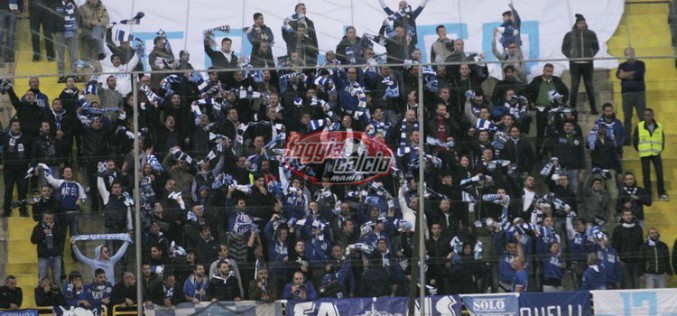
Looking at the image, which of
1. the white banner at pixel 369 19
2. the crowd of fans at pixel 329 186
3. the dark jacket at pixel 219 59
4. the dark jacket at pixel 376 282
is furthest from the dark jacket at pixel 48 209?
the dark jacket at pixel 376 282

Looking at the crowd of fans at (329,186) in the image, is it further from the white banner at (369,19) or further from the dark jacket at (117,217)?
the white banner at (369,19)

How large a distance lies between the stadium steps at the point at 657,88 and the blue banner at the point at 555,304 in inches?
40.7

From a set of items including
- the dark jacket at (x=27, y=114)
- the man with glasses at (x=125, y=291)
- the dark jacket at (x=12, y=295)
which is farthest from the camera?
the dark jacket at (x=27, y=114)

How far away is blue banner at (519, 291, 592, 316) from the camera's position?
18.5 meters

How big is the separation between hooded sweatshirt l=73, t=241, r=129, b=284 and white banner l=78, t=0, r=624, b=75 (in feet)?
7.85

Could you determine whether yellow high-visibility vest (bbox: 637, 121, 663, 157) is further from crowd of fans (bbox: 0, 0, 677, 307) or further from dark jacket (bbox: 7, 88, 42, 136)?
dark jacket (bbox: 7, 88, 42, 136)

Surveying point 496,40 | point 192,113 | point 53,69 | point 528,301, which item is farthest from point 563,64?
point 53,69

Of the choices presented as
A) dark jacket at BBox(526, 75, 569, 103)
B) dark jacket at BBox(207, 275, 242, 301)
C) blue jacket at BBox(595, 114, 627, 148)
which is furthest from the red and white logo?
blue jacket at BBox(595, 114, 627, 148)

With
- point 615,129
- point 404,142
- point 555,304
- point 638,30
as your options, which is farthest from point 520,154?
point 638,30

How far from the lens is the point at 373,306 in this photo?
18.2m

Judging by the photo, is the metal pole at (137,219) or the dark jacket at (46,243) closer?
the metal pole at (137,219)

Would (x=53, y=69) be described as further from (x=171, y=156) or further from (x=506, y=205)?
(x=506, y=205)

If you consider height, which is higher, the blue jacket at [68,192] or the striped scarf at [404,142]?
the striped scarf at [404,142]

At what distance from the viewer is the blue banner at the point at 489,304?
1838 cm
